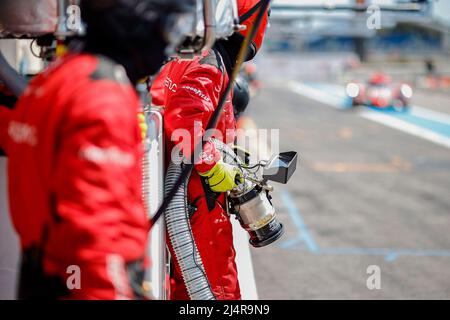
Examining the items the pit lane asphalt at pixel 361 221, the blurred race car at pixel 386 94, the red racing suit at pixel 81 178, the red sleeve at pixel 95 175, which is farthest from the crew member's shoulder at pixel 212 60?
the blurred race car at pixel 386 94

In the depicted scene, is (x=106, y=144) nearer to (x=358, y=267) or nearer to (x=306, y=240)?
(x=358, y=267)

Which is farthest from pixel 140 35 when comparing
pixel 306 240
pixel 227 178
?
pixel 306 240

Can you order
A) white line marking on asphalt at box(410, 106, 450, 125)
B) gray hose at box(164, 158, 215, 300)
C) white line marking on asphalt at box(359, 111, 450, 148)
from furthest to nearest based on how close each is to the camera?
white line marking on asphalt at box(410, 106, 450, 125) < white line marking on asphalt at box(359, 111, 450, 148) < gray hose at box(164, 158, 215, 300)

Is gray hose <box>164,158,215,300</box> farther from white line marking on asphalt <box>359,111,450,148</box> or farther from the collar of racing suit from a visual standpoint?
white line marking on asphalt <box>359,111,450,148</box>

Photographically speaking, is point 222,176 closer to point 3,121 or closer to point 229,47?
point 229,47

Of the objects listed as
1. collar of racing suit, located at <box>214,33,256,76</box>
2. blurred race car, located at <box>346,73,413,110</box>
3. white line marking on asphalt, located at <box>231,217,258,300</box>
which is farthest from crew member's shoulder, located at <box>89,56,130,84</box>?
blurred race car, located at <box>346,73,413,110</box>

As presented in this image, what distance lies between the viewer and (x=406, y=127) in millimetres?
19188

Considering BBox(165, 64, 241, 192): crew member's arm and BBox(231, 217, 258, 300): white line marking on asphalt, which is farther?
BBox(231, 217, 258, 300): white line marking on asphalt

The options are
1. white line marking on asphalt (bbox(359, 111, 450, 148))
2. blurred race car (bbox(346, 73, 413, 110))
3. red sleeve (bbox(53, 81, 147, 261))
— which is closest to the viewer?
red sleeve (bbox(53, 81, 147, 261))

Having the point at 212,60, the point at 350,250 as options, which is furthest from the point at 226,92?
the point at 350,250

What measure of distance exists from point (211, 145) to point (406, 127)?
1657 centimetres

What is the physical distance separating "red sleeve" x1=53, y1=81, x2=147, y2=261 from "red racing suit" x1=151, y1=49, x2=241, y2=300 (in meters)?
1.54

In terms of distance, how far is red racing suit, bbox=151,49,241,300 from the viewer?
11.4ft

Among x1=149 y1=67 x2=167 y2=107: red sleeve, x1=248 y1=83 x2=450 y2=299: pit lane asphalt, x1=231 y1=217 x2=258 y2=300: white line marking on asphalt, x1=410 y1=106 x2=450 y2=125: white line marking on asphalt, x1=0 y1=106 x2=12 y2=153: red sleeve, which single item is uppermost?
x1=0 y1=106 x2=12 y2=153: red sleeve
